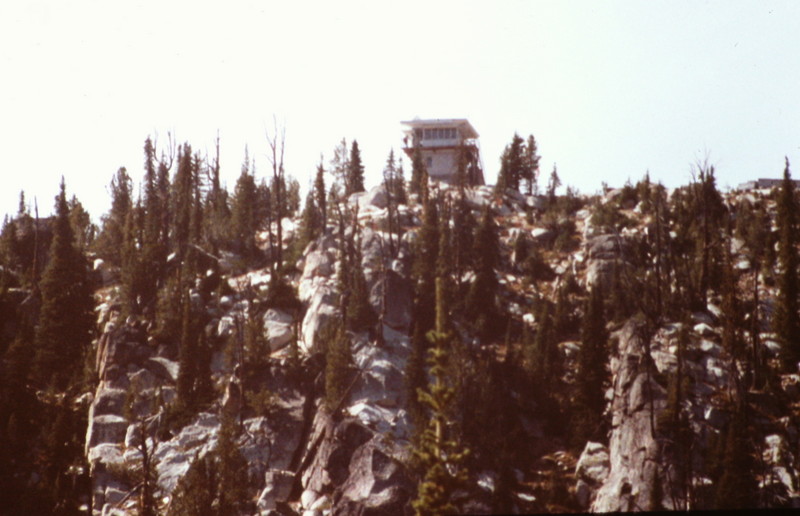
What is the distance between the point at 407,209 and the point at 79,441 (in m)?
38.9

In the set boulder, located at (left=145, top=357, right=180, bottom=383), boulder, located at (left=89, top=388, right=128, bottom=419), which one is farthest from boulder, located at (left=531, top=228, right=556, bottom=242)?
boulder, located at (left=89, top=388, right=128, bottom=419)

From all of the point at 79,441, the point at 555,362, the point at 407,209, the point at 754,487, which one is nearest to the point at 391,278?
the point at 555,362

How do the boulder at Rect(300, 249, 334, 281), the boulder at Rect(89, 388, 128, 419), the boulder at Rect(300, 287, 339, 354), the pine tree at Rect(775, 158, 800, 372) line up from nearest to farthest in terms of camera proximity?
the boulder at Rect(89, 388, 128, 419) → the pine tree at Rect(775, 158, 800, 372) → the boulder at Rect(300, 287, 339, 354) → the boulder at Rect(300, 249, 334, 281)

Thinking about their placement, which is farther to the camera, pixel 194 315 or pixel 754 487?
pixel 194 315

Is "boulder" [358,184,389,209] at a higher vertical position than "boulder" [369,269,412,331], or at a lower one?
higher

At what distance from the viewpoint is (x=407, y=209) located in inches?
2731

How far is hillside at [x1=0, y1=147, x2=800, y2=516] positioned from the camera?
36875 mm

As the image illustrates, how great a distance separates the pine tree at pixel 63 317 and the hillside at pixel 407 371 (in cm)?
42

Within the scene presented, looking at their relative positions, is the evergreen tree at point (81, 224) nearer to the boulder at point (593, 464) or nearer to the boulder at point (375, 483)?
the boulder at point (375, 483)

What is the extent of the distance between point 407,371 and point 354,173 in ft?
146

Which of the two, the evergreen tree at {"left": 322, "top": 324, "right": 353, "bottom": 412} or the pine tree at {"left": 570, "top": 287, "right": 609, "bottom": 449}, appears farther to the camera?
the pine tree at {"left": 570, "top": 287, "right": 609, "bottom": 449}

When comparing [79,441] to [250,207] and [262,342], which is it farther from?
[250,207]

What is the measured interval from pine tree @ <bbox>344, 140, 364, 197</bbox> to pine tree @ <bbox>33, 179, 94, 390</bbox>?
35771mm

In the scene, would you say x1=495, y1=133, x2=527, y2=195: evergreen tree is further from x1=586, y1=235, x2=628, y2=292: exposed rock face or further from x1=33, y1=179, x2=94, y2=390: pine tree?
x1=33, y1=179, x2=94, y2=390: pine tree
